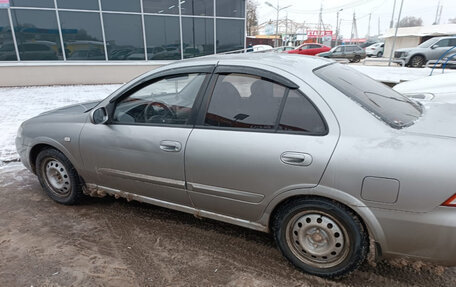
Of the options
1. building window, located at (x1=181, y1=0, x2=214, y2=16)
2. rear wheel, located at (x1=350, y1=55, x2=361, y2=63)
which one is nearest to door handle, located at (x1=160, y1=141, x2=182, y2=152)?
building window, located at (x1=181, y1=0, x2=214, y2=16)

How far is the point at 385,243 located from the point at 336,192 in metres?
0.47

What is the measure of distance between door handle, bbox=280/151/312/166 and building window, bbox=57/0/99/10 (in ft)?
40.4

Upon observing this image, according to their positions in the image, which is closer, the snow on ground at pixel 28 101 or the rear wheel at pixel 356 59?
the snow on ground at pixel 28 101

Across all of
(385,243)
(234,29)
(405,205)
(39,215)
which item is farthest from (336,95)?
(234,29)

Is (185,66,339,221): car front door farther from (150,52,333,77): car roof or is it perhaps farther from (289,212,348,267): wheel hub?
(289,212,348,267): wheel hub

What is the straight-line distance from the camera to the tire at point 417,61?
18.4 m

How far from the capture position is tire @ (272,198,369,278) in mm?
2225

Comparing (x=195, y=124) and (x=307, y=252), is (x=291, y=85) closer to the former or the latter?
(x=195, y=124)

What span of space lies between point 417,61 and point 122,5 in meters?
16.3

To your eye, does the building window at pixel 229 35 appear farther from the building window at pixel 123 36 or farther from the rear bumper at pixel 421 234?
the rear bumper at pixel 421 234

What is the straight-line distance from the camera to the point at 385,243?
7.04ft

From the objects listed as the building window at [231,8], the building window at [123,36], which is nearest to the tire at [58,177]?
the building window at [123,36]

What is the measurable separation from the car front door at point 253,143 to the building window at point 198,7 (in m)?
11.8

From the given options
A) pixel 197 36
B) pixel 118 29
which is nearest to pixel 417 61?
pixel 197 36
